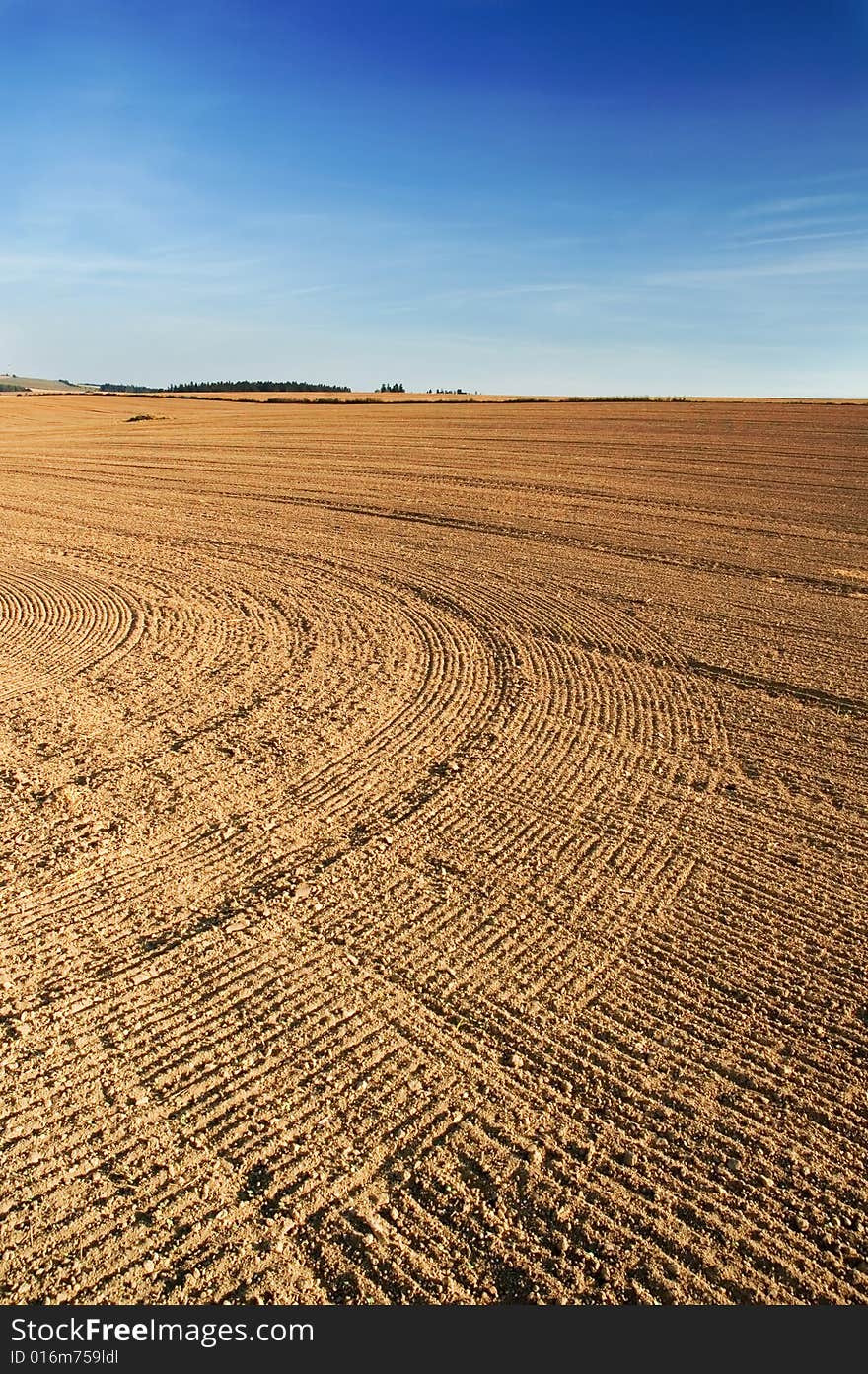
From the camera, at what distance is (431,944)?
5.02 m

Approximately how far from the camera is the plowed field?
3.40 metres

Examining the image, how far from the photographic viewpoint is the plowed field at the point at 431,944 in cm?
340

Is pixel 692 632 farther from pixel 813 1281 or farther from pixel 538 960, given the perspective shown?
pixel 813 1281

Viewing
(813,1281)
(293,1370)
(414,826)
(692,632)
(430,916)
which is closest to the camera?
(293,1370)

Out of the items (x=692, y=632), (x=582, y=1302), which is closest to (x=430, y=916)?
(x=582, y=1302)

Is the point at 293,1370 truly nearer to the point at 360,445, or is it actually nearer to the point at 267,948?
the point at 267,948

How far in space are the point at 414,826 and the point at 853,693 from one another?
5096 mm

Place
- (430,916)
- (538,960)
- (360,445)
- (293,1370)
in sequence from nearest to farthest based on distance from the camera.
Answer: (293,1370) → (538,960) → (430,916) → (360,445)

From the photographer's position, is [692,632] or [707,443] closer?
[692,632]

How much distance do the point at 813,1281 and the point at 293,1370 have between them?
1.86 m

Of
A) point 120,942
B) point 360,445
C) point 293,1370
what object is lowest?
point 293,1370

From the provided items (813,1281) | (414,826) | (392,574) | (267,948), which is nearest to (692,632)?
(392,574)

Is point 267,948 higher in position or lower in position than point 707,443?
lower

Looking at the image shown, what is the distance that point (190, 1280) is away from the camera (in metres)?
3.20
